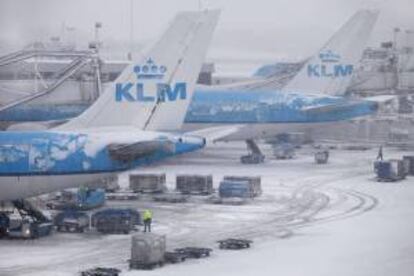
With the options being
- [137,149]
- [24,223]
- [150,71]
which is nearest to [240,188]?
[150,71]

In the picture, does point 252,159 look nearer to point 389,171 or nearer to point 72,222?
point 389,171

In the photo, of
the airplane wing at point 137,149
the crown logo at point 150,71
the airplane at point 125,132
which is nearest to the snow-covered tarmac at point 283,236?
the airplane at point 125,132

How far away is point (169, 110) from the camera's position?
3972 cm

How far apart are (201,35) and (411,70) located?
190 feet

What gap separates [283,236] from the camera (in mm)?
37156

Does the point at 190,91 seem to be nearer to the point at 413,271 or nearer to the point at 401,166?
the point at 413,271

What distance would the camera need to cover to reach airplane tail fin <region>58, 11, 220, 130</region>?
39.1 meters

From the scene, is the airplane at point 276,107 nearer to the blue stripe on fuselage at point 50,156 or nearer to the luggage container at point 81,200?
the luggage container at point 81,200

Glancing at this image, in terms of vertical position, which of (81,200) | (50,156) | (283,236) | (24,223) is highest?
(50,156)

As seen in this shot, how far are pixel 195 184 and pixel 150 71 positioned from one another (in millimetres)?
12795

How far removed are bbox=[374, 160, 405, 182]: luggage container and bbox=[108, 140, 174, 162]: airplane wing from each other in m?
22.6

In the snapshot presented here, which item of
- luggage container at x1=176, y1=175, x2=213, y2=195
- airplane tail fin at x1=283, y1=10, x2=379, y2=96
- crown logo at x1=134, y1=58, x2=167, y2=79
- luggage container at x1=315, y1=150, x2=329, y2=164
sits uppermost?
airplane tail fin at x1=283, y1=10, x2=379, y2=96

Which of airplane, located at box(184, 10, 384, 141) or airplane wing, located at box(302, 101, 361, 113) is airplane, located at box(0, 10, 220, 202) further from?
airplane wing, located at box(302, 101, 361, 113)

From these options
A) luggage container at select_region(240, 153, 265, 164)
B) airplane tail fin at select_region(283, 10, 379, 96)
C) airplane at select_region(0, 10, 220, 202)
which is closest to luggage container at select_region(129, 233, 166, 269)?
airplane at select_region(0, 10, 220, 202)
